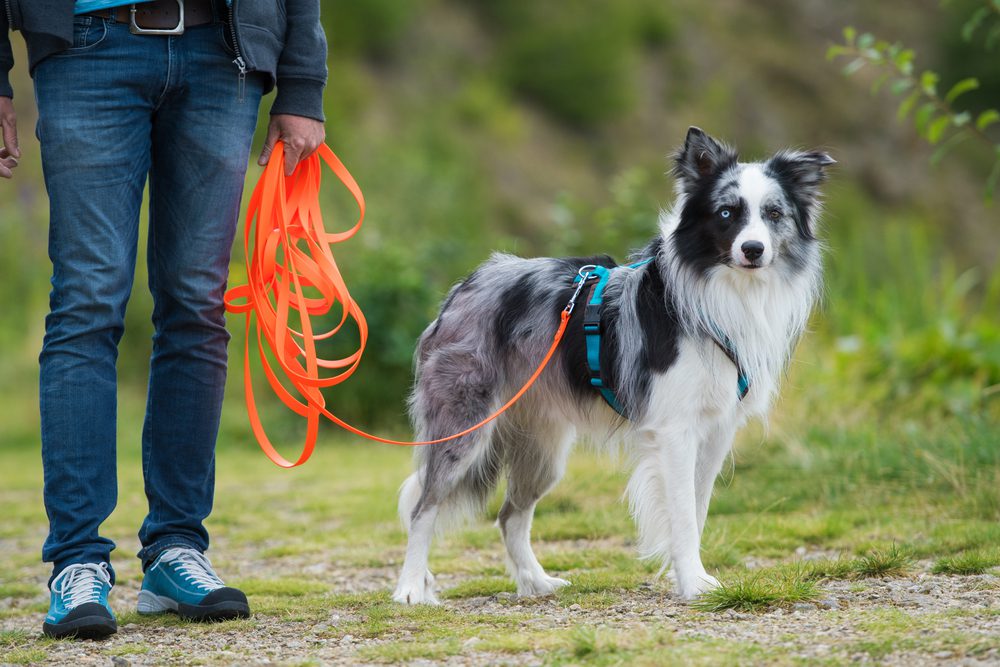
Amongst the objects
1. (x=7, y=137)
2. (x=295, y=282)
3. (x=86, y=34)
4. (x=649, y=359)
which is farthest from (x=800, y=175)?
(x=7, y=137)

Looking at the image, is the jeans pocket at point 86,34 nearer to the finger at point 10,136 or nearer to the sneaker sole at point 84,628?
the finger at point 10,136

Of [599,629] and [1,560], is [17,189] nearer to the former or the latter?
[1,560]

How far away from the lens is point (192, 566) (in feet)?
10.6

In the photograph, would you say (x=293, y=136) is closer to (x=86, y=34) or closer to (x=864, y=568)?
(x=86, y=34)

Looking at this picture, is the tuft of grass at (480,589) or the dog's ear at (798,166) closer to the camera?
the dog's ear at (798,166)

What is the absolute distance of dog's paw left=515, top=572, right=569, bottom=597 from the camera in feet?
11.9

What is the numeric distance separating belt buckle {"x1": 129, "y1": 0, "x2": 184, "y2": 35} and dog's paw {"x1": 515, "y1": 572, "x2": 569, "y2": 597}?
201cm

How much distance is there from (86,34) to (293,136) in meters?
0.66

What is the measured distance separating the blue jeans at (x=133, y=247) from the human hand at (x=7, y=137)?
5.4 inches

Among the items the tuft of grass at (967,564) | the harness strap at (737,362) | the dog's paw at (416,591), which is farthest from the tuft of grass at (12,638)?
the tuft of grass at (967,564)

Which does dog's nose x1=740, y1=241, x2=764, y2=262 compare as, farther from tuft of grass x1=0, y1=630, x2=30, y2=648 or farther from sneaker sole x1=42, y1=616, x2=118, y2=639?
tuft of grass x1=0, y1=630, x2=30, y2=648

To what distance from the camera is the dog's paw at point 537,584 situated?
11.9 ft

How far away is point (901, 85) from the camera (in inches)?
185

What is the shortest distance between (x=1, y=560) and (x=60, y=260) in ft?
7.03
